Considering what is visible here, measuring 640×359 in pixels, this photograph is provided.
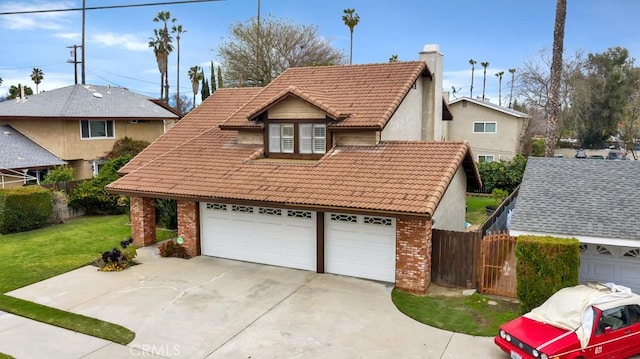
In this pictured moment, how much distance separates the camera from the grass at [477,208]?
22.9 metres

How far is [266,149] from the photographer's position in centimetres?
1712

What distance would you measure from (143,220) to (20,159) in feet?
42.0

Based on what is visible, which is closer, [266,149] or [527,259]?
[527,259]

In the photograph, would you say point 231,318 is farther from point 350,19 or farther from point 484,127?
point 350,19

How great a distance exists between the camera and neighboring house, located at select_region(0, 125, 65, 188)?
24.4m

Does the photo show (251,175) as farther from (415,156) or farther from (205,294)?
(415,156)

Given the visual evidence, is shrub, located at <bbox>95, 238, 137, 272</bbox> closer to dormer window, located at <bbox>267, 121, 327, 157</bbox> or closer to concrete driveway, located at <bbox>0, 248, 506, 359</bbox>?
concrete driveway, located at <bbox>0, 248, 506, 359</bbox>

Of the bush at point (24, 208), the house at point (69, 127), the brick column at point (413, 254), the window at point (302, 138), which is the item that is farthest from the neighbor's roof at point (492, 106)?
the bush at point (24, 208)

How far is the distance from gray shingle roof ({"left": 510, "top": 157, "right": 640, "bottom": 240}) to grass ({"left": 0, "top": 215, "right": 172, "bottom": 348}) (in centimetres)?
1018

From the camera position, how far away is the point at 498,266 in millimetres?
12211

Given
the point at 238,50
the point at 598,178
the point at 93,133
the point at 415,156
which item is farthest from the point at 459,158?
the point at 238,50

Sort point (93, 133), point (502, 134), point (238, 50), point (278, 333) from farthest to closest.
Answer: point (238, 50) → point (502, 134) → point (93, 133) → point (278, 333)

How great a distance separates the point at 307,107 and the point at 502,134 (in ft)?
80.5

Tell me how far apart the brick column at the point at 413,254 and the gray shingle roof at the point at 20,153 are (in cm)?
2171
